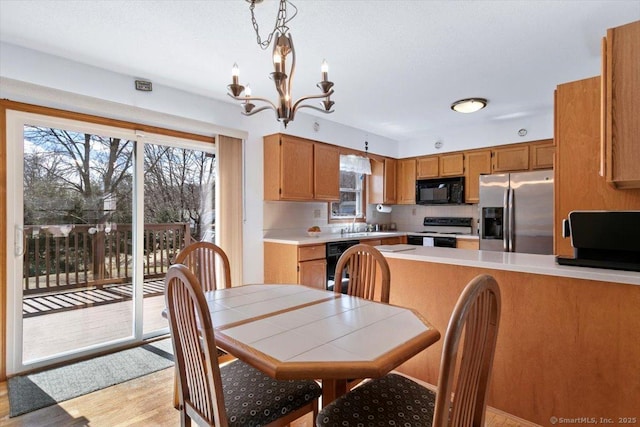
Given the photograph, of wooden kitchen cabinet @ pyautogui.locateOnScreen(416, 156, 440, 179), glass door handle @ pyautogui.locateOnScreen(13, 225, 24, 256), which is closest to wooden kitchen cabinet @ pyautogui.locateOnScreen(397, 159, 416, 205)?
wooden kitchen cabinet @ pyautogui.locateOnScreen(416, 156, 440, 179)

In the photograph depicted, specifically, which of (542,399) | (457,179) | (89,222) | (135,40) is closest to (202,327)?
(542,399)

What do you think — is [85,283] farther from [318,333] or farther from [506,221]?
[506,221]

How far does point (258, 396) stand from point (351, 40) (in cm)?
219

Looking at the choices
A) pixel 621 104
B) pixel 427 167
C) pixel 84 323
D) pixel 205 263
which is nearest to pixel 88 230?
pixel 84 323

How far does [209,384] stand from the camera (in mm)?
1128

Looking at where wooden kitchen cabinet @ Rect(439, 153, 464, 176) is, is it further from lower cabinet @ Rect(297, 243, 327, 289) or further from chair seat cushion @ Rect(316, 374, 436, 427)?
chair seat cushion @ Rect(316, 374, 436, 427)

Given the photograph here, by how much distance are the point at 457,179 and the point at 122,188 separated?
4.18 metres

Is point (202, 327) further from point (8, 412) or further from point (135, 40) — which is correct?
point (135, 40)

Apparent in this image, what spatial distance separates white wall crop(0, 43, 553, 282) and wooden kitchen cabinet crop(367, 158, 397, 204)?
19cm

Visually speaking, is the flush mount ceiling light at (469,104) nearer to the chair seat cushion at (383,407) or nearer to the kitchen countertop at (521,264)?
the kitchen countertop at (521,264)

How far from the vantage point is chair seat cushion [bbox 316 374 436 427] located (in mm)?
1169

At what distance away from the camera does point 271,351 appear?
1.08 metres

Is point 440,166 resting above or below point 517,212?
above

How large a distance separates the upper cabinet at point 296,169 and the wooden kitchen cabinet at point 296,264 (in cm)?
61
